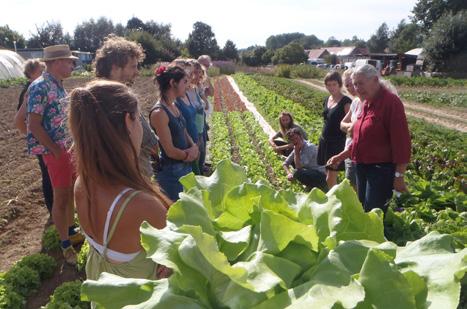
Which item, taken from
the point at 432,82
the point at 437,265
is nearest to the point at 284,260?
the point at 437,265

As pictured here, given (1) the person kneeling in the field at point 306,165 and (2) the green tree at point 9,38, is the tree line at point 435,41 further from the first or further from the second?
(1) the person kneeling in the field at point 306,165

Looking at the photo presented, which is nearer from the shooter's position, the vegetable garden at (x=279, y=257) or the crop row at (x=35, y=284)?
the vegetable garden at (x=279, y=257)

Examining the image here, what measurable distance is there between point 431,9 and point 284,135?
2268 inches

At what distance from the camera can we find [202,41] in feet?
238

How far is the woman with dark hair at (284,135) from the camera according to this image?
675 centimetres

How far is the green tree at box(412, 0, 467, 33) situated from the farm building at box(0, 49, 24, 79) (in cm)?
4955

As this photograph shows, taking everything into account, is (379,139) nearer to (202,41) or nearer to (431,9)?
(431,9)

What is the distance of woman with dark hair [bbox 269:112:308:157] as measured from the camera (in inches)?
266

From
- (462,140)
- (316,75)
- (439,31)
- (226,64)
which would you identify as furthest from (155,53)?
(462,140)

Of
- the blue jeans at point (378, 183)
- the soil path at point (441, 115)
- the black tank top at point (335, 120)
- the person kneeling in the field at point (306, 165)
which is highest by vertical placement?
the black tank top at point (335, 120)

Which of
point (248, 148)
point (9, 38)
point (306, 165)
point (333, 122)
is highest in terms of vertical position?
point (9, 38)

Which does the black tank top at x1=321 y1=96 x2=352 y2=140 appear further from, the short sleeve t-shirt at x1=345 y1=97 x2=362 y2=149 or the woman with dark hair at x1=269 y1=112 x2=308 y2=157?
the woman with dark hair at x1=269 y1=112 x2=308 y2=157

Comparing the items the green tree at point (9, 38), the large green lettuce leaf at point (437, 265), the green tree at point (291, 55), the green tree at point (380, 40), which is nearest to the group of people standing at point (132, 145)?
the large green lettuce leaf at point (437, 265)

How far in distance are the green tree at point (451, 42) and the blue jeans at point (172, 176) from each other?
43.0 meters
